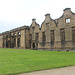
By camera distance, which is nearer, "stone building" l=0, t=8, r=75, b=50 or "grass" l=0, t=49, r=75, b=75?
"grass" l=0, t=49, r=75, b=75

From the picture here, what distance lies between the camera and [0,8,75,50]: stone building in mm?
24922

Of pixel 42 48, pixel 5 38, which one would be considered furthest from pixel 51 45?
pixel 5 38

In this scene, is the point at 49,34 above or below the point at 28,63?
above

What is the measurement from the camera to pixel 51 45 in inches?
1124

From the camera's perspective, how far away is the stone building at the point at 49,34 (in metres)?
24.9

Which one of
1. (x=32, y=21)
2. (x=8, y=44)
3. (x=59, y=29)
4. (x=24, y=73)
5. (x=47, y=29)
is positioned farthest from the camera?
(x=8, y=44)

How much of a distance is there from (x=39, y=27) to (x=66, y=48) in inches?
455

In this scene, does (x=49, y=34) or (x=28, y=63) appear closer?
(x=28, y=63)

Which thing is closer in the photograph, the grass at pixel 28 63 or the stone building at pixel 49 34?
the grass at pixel 28 63

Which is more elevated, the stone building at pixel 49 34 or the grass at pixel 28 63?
the stone building at pixel 49 34

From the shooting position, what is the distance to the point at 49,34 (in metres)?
29.5

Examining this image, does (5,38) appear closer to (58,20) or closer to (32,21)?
(32,21)

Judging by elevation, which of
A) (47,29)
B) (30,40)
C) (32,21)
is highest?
(32,21)

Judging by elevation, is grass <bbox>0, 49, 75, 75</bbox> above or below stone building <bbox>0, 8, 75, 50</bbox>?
below
